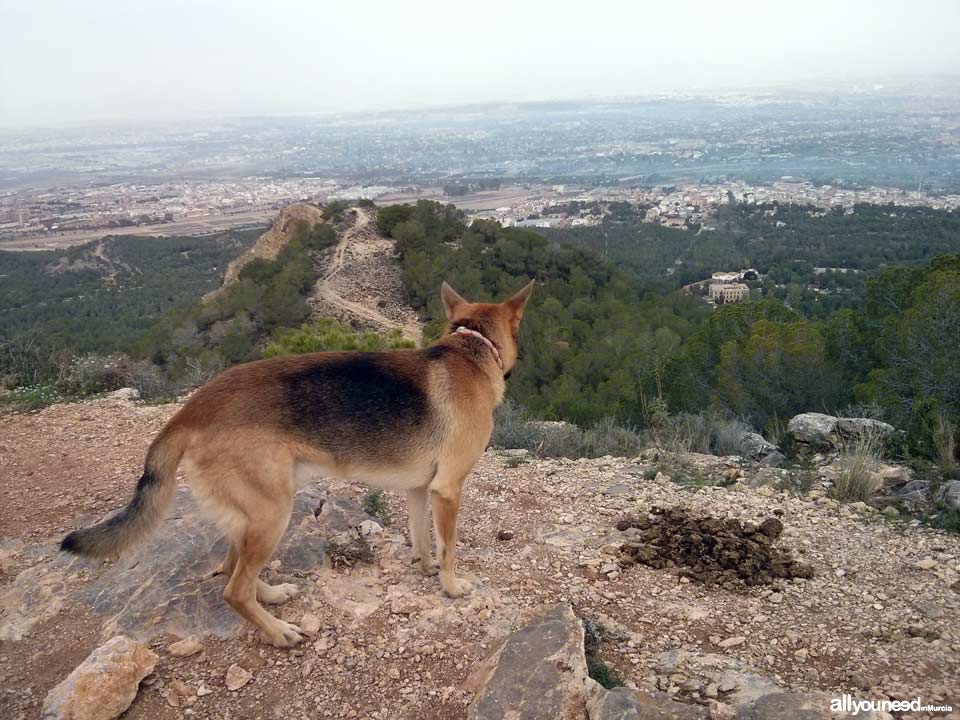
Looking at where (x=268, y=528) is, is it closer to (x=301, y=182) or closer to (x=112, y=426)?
(x=112, y=426)

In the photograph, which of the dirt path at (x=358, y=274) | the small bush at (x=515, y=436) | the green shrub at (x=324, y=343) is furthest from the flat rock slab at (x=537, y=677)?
the dirt path at (x=358, y=274)

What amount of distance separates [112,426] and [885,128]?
93.6 meters

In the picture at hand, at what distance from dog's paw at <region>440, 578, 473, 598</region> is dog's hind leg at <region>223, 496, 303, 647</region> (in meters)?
0.93

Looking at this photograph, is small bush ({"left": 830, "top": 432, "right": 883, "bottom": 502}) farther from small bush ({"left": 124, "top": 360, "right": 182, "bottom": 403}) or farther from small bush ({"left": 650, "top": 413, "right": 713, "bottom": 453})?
small bush ({"left": 124, "top": 360, "right": 182, "bottom": 403})

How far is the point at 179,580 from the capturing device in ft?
13.6

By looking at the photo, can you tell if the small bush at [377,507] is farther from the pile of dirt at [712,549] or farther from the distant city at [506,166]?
the distant city at [506,166]

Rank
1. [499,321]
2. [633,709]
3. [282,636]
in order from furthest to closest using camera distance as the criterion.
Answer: [499,321] → [282,636] → [633,709]

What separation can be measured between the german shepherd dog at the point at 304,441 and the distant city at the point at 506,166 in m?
47.8

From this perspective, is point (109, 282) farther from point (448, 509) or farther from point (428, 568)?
point (448, 509)

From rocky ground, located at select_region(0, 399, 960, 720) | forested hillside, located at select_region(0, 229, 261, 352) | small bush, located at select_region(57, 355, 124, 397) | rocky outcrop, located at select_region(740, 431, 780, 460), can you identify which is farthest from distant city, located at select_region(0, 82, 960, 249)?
rocky ground, located at select_region(0, 399, 960, 720)

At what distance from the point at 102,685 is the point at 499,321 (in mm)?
2900

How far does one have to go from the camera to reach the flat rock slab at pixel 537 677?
3.00m

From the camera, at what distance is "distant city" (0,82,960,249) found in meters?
51.8

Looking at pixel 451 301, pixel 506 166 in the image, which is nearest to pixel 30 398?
pixel 451 301
